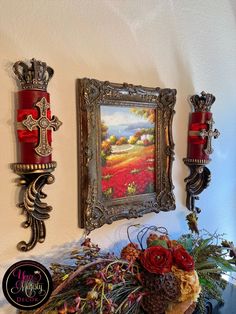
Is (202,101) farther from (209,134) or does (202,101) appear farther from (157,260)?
(157,260)

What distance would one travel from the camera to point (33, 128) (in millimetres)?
891

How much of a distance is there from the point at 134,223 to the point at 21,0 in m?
0.94

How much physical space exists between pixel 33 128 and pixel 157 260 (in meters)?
0.58

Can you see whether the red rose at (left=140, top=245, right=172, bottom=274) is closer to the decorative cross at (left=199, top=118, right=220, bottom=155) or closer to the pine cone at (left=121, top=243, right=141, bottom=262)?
the pine cone at (left=121, top=243, right=141, bottom=262)

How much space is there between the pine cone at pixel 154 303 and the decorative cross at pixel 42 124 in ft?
1.88

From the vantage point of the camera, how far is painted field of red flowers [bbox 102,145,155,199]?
3.71 feet

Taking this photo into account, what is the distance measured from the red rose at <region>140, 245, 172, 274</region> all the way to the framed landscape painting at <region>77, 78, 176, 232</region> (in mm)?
227

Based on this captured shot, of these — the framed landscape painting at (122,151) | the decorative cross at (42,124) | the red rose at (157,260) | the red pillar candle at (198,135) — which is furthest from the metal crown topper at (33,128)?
the red pillar candle at (198,135)

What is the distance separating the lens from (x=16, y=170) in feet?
3.01

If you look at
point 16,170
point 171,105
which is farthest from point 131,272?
point 171,105

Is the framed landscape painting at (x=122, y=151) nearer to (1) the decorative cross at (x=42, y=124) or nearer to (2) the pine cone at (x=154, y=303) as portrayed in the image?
(1) the decorative cross at (x=42, y=124)

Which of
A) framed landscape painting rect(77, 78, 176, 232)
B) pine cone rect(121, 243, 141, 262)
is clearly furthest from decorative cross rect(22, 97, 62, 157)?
pine cone rect(121, 243, 141, 262)

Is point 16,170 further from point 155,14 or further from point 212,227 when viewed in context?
point 212,227

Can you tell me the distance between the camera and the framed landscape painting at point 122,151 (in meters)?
1.06
